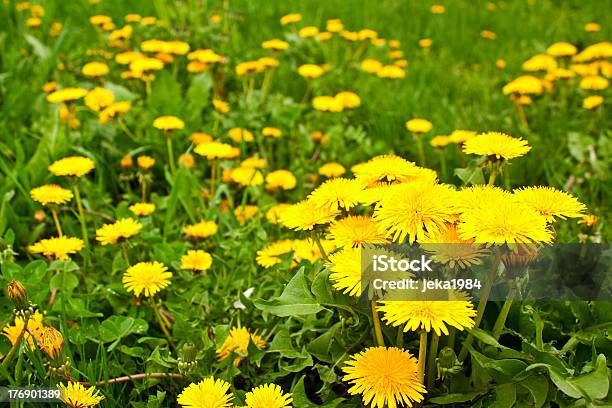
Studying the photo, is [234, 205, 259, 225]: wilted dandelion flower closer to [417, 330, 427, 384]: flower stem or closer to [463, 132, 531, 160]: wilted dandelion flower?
[463, 132, 531, 160]: wilted dandelion flower

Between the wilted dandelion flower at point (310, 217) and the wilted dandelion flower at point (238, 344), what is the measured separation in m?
0.29

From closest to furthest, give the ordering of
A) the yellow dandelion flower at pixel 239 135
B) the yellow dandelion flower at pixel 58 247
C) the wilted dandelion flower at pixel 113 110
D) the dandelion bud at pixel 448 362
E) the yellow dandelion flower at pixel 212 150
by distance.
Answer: the dandelion bud at pixel 448 362, the yellow dandelion flower at pixel 58 247, the yellow dandelion flower at pixel 212 150, the wilted dandelion flower at pixel 113 110, the yellow dandelion flower at pixel 239 135

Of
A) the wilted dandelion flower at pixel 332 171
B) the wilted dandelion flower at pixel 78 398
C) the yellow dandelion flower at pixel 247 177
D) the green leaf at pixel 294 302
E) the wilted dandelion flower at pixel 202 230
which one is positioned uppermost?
the green leaf at pixel 294 302

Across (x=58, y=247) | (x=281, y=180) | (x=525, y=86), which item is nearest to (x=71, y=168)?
(x=58, y=247)

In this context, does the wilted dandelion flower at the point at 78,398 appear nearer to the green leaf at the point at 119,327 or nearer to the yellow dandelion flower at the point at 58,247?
the green leaf at the point at 119,327

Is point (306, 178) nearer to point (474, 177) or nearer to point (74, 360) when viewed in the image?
point (474, 177)

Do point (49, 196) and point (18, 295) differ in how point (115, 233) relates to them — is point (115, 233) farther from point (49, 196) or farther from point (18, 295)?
point (18, 295)

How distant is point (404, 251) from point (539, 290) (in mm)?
376

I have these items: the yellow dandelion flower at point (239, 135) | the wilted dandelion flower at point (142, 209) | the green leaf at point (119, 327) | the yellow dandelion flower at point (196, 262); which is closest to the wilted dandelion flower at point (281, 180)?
the yellow dandelion flower at point (239, 135)

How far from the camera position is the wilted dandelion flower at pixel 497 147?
124cm

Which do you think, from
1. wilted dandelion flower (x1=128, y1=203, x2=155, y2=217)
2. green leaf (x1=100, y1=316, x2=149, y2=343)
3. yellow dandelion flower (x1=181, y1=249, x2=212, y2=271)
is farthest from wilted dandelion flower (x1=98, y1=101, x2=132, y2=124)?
green leaf (x1=100, y1=316, x2=149, y2=343)

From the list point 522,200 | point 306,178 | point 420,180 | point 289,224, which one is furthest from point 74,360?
point 306,178

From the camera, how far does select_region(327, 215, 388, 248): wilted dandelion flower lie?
1.15 m

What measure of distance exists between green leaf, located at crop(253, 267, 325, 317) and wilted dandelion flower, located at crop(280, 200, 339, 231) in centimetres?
9
